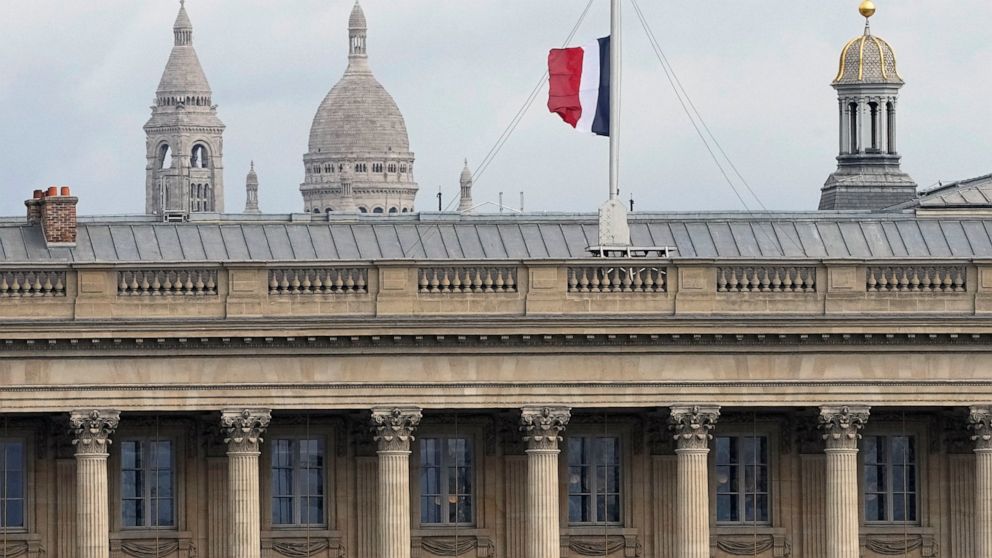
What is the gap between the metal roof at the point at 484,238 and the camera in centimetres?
9775

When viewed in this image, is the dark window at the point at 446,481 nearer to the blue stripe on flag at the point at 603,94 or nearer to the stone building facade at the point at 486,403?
the stone building facade at the point at 486,403

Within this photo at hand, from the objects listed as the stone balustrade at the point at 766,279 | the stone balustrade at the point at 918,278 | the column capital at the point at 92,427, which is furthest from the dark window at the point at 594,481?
the column capital at the point at 92,427

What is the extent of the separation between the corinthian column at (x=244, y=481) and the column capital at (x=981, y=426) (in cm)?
1475

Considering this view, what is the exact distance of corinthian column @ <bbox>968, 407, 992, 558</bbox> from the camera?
309 ft

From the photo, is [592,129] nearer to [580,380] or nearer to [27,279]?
[580,380]

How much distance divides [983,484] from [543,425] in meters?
9.56

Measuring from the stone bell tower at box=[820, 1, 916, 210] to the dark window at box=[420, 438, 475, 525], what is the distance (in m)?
41.6

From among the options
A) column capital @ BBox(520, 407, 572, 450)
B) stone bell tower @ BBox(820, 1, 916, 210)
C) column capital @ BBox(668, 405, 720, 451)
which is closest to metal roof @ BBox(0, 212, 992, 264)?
column capital @ BBox(520, 407, 572, 450)

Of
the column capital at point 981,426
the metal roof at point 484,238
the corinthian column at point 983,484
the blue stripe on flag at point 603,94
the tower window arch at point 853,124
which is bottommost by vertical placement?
the corinthian column at point 983,484

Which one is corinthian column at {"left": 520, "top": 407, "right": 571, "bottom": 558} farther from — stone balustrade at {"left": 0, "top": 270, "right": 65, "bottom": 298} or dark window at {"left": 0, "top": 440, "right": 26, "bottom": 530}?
dark window at {"left": 0, "top": 440, "right": 26, "bottom": 530}

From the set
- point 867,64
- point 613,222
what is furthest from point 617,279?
point 867,64

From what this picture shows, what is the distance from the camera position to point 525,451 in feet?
311

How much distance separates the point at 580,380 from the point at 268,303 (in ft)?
21.9

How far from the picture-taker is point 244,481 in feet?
306
